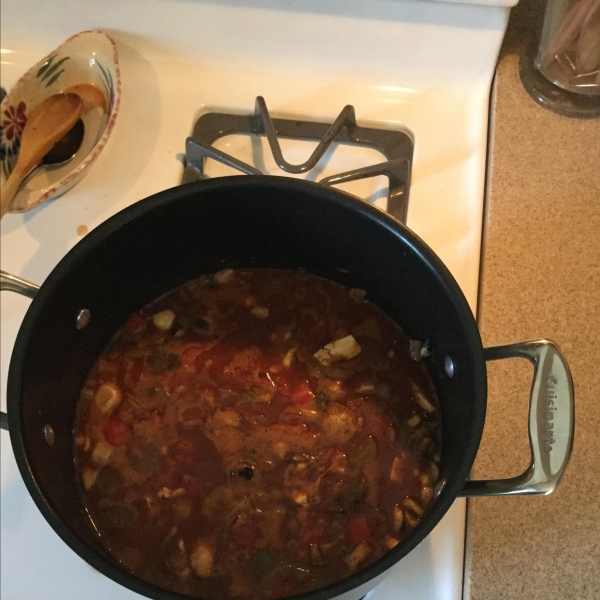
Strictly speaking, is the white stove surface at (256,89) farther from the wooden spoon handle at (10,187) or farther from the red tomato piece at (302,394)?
the red tomato piece at (302,394)

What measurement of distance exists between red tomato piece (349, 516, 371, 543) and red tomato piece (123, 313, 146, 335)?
1.19ft

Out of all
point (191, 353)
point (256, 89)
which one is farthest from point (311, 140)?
point (191, 353)

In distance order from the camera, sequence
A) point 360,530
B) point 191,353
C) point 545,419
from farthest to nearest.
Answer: point 191,353 < point 360,530 < point 545,419

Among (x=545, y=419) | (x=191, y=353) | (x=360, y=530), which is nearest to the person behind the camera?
(x=545, y=419)

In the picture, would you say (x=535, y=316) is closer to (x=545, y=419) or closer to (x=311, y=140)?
(x=545, y=419)

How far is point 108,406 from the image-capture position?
0.76 metres

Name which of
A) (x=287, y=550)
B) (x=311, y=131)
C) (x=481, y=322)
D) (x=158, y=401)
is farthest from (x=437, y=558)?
(x=311, y=131)

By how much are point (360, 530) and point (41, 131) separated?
2.15 ft

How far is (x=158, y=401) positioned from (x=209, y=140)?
36 cm

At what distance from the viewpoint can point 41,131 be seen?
817 mm

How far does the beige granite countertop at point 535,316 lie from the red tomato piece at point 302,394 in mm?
212

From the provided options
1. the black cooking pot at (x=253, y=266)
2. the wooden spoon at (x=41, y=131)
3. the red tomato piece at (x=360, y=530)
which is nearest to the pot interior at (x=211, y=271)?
the black cooking pot at (x=253, y=266)

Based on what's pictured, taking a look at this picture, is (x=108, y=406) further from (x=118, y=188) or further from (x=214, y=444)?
(x=118, y=188)

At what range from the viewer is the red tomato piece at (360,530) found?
672 mm
